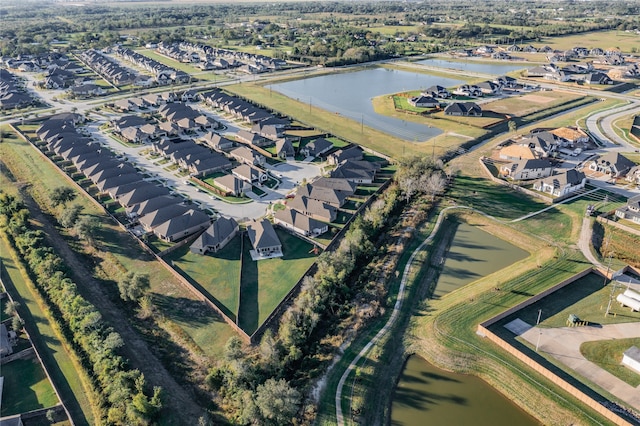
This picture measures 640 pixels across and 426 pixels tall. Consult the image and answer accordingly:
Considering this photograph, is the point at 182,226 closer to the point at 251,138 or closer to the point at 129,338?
the point at 129,338

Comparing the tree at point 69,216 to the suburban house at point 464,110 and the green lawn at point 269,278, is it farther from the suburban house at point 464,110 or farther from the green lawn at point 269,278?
the suburban house at point 464,110

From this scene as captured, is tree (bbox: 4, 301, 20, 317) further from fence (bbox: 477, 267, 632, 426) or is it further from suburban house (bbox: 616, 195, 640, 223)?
suburban house (bbox: 616, 195, 640, 223)

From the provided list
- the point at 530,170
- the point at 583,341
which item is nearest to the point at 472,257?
the point at 583,341

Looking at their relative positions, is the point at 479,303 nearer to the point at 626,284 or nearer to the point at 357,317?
the point at 357,317

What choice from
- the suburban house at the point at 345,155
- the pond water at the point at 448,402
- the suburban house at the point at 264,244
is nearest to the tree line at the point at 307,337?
the suburban house at the point at 264,244

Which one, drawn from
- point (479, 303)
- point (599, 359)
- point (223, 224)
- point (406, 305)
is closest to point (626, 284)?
point (599, 359)

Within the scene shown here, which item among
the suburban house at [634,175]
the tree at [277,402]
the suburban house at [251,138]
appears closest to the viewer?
the tree at [277,402]
